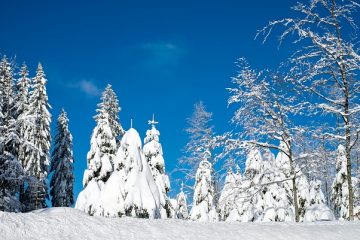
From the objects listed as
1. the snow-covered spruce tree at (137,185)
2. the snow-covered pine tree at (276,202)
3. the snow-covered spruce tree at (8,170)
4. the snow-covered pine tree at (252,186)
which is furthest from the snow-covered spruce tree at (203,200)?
the snow-covered spruce tree at (8,170)

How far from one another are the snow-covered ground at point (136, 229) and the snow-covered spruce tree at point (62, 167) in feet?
108

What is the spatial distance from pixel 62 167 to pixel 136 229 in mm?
34628

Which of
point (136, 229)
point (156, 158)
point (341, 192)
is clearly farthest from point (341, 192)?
point (136, 229)

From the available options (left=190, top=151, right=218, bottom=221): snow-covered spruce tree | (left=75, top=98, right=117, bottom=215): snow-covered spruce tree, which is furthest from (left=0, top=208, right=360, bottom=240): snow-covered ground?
(left=190, top=151, right=218, bottom=221): snow-covered spruce tree

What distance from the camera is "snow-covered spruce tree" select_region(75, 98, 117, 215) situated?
24.5 meters

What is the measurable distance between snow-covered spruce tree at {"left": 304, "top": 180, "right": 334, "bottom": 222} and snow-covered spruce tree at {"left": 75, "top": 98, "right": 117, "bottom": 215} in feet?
40.3

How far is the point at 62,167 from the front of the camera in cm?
4284

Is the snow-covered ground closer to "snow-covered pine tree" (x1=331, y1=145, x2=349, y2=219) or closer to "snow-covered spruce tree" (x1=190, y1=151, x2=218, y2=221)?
"snow-covered spruce tree" (x1=190, y1=151, x2=218, y2=221)

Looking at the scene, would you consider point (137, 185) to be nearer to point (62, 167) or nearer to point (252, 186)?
point (252, 186)

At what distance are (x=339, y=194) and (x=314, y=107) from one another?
26.9 metres

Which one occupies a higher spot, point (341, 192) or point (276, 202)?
point (341, 192)

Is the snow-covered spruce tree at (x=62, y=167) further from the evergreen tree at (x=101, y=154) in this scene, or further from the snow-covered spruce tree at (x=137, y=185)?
the snow-covered spruce tree at (x=137, y=185)

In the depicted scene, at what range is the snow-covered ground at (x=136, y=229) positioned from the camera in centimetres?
875

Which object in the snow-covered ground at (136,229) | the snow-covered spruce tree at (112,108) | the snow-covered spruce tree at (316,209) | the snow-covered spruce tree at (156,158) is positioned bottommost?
the snow-covered ground at (136,229)
